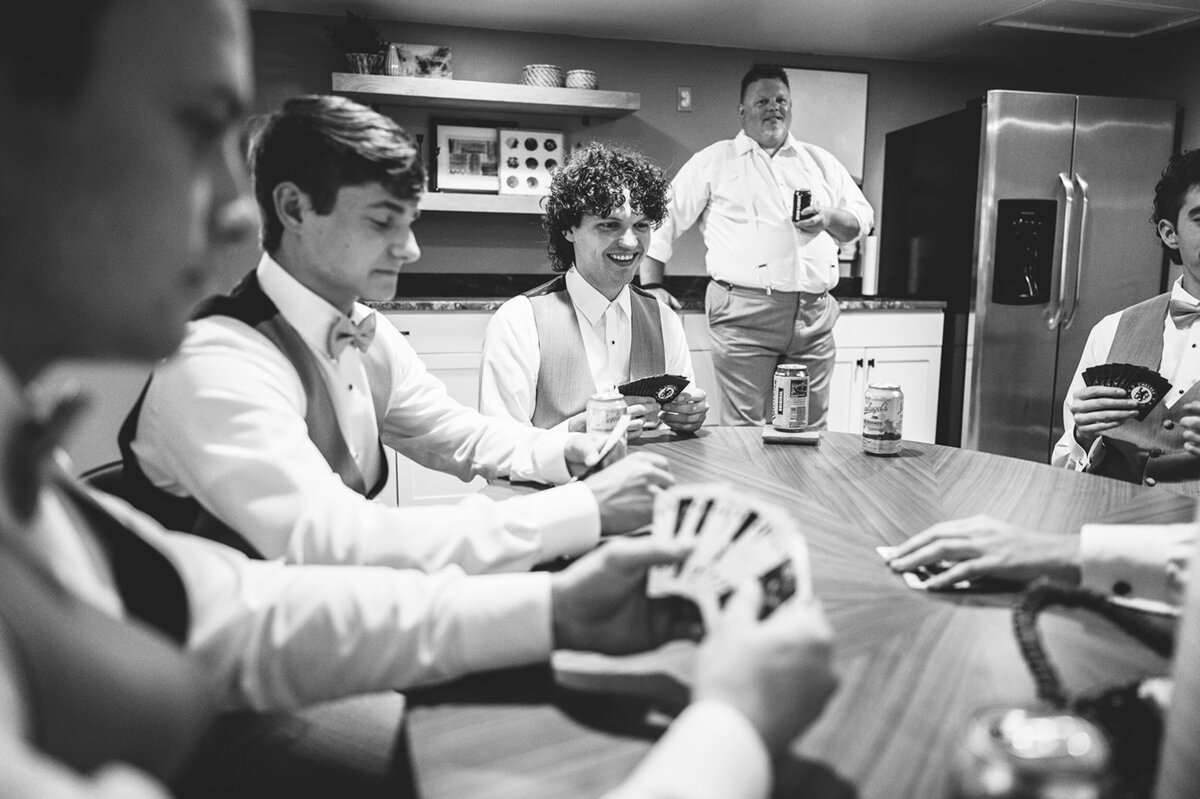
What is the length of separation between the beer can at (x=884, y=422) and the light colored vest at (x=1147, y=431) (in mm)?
612

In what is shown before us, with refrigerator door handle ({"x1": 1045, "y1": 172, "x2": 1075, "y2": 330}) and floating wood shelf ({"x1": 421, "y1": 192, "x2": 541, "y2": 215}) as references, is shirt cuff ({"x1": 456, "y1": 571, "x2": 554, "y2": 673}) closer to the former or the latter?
floating wood shelf ({"x1": 421, "y1": 192, "x2": 541, "y2": 215})

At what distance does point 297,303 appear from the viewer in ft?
4.26

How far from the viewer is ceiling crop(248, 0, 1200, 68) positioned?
3.83m

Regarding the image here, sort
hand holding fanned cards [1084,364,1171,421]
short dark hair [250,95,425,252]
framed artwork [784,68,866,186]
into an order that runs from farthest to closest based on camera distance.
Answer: framed artwork [784,68,866,186], hand holding fanned cards [1084,364,1171,421], short dark hair [250,95,425,252]

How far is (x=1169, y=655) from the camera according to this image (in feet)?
2.68

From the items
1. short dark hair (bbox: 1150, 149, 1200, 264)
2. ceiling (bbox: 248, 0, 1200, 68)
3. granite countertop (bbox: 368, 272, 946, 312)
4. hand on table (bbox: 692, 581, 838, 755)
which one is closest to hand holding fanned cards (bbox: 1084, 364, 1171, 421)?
short dark hair (bbox: 1150, 149, 1200, 264)

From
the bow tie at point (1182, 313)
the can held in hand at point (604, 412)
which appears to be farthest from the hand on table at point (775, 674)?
the bow tie at point (1182, 313)

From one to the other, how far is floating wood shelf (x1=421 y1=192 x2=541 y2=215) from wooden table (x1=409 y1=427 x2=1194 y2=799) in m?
3.04

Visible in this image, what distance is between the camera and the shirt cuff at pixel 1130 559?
0.98 m

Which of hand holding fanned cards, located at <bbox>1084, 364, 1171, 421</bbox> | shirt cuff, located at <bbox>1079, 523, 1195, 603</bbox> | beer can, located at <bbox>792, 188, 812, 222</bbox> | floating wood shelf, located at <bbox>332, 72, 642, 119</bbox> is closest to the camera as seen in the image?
shirt cuff, located at <bbox>1079, 523, 1195, 603</bbox>

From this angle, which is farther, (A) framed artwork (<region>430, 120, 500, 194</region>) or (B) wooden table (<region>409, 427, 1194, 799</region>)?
(A) framed artwork (<region>430, 120, 500, 194</region>)

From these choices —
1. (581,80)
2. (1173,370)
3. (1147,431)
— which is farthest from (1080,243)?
(581,80)

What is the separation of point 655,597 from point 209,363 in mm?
679

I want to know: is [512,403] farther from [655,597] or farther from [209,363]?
[655,597]
